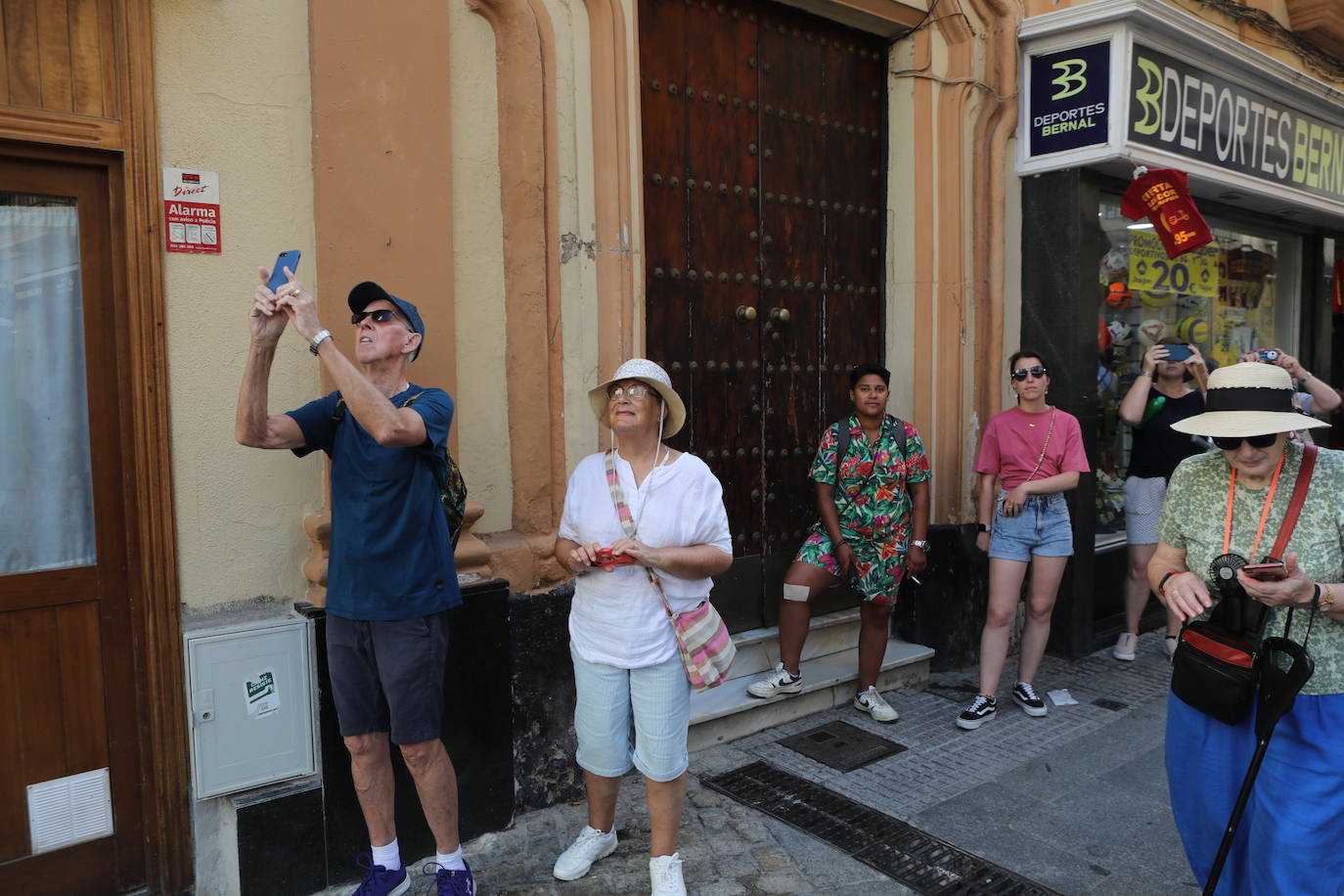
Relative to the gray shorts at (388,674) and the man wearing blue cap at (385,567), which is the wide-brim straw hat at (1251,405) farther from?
the gray shorts at (388,674)

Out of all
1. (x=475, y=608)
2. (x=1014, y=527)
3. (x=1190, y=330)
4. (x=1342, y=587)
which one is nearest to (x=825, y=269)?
(x=1014, y=527)

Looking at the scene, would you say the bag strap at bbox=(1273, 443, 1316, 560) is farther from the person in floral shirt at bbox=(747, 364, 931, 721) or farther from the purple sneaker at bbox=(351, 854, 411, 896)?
the purple sneaker at bbox=(351, 854, 411, 896)

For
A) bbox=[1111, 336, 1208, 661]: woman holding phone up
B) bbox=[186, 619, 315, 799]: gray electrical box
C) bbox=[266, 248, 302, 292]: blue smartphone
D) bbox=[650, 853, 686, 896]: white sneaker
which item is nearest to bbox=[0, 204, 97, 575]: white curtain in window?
bbox=[186, 619, 315, 799]: gray electrical box

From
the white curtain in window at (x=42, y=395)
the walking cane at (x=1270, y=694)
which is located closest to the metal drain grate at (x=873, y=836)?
the walking cane at (x=1270, y=694)

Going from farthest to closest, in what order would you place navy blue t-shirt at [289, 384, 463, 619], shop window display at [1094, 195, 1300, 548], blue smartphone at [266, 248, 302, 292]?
shop window display at [1094, 195, 1300, 548]
navy blue t-shirt at [289, 384, 463, 619]
blue smartphone at [266, 248, 302, 292]

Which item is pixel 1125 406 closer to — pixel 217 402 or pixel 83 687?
pixel 217 402

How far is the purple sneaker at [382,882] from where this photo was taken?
121 inches

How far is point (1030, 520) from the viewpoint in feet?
15.7

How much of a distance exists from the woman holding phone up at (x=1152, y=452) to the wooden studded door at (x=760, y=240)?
5.52ft

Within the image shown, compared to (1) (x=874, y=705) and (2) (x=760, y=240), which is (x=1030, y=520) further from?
(2) (x=760, y=240)

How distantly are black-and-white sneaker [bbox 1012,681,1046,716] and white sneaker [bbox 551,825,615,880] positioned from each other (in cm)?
253

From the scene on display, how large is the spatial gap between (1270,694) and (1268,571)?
1.12 feet

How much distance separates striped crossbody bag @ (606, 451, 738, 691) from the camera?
9.96ft

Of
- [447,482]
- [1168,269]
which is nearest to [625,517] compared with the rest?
[447,482]
